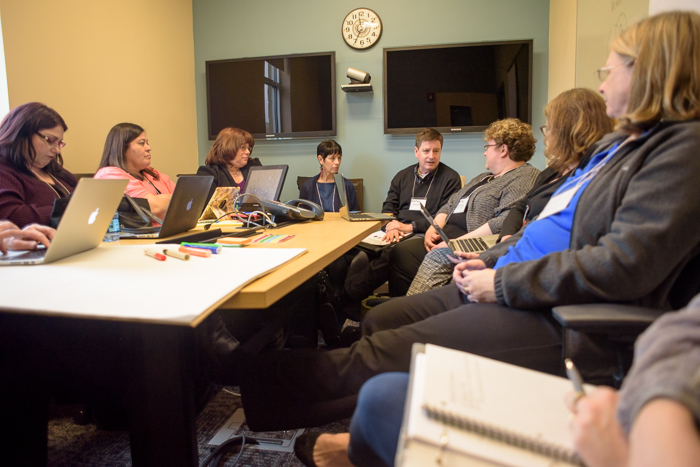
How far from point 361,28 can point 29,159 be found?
3171 millimetres

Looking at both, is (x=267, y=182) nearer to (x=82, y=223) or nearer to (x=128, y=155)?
(x=128, y=155)

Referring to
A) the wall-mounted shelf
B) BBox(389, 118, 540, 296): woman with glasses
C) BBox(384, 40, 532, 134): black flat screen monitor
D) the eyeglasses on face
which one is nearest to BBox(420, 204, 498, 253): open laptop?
BBox(389, 118, 540, 296): woman with glasses

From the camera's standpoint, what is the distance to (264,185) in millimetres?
2174

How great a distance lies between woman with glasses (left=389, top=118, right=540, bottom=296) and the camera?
2.25 metres

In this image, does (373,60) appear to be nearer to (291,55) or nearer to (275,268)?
(291,55)

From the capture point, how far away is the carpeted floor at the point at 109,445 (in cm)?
136

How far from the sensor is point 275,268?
92 cm

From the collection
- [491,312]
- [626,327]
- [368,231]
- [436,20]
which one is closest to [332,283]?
[368,231]

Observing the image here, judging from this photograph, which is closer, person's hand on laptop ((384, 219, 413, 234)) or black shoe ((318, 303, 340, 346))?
black shoe ((318, 303, 340, 346))

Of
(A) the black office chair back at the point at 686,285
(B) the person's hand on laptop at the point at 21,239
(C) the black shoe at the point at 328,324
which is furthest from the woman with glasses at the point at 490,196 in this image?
(B) the person's hand on laptop at the point at 21,239

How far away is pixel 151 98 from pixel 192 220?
272 cm

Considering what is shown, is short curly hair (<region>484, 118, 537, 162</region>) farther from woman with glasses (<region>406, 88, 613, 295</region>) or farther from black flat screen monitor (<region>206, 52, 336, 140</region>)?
black flat screen monitor (<region>206, 52, 336, 140</region>)

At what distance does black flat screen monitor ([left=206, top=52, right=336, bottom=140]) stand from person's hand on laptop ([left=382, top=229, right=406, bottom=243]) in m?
1.70

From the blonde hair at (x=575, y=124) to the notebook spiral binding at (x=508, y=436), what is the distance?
1313 millimetres
